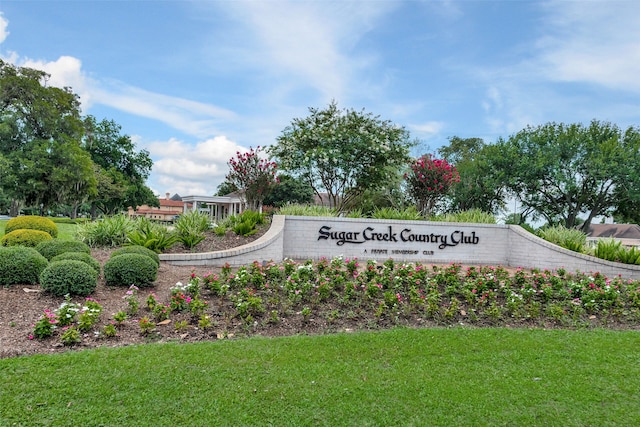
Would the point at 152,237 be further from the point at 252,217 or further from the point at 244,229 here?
the point at 252,217

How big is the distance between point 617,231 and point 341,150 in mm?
33499

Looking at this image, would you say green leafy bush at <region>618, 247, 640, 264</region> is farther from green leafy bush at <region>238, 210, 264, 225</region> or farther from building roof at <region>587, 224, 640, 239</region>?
building roof at <region>587, 224, 640, 239</region>

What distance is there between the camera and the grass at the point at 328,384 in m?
2.95

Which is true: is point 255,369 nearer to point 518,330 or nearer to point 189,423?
point 189,423

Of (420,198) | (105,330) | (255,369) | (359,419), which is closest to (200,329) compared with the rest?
(105,330)

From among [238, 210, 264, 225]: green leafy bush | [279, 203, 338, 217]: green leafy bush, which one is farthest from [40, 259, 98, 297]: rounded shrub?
[279, 203, 338, 217]: green leafy bush

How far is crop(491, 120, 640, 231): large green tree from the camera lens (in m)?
19.0

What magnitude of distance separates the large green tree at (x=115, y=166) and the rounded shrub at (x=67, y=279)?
3135 cm

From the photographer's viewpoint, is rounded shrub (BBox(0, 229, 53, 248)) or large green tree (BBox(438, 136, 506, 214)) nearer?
rounded shrub (BBox(0, 229, 53, 248))

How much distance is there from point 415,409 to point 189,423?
156 cm

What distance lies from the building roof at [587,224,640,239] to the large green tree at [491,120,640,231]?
14.9 m

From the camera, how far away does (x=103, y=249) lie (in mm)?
8367

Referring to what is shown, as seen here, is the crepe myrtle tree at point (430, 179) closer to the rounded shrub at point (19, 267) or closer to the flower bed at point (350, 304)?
the flower bed at point (350, 304)

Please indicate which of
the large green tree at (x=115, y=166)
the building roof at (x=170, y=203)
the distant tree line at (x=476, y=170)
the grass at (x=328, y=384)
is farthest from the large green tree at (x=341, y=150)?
the building roof at (x=170, y=203)
